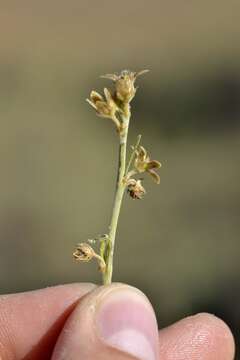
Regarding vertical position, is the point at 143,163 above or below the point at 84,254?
above

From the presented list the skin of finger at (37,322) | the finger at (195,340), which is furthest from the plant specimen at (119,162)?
the finger at (195,340)

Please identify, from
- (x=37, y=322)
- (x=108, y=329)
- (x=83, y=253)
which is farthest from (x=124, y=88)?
(x=37, y=322)

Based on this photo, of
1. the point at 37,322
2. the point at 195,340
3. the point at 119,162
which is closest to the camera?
the point at 119,162

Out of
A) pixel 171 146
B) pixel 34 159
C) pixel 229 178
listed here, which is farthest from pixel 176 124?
pixel 34 159

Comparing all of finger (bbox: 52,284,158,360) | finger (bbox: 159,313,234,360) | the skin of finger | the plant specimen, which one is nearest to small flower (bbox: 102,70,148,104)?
the plant specimen

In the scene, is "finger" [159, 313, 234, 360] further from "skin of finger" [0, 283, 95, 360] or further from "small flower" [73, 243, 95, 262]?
"small flower" [73, 243, 95, 262]

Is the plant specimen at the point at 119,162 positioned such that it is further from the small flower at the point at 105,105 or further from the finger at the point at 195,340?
the finger at the point at 195,340

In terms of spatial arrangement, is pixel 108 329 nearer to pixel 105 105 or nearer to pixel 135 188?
pixel 135 188
